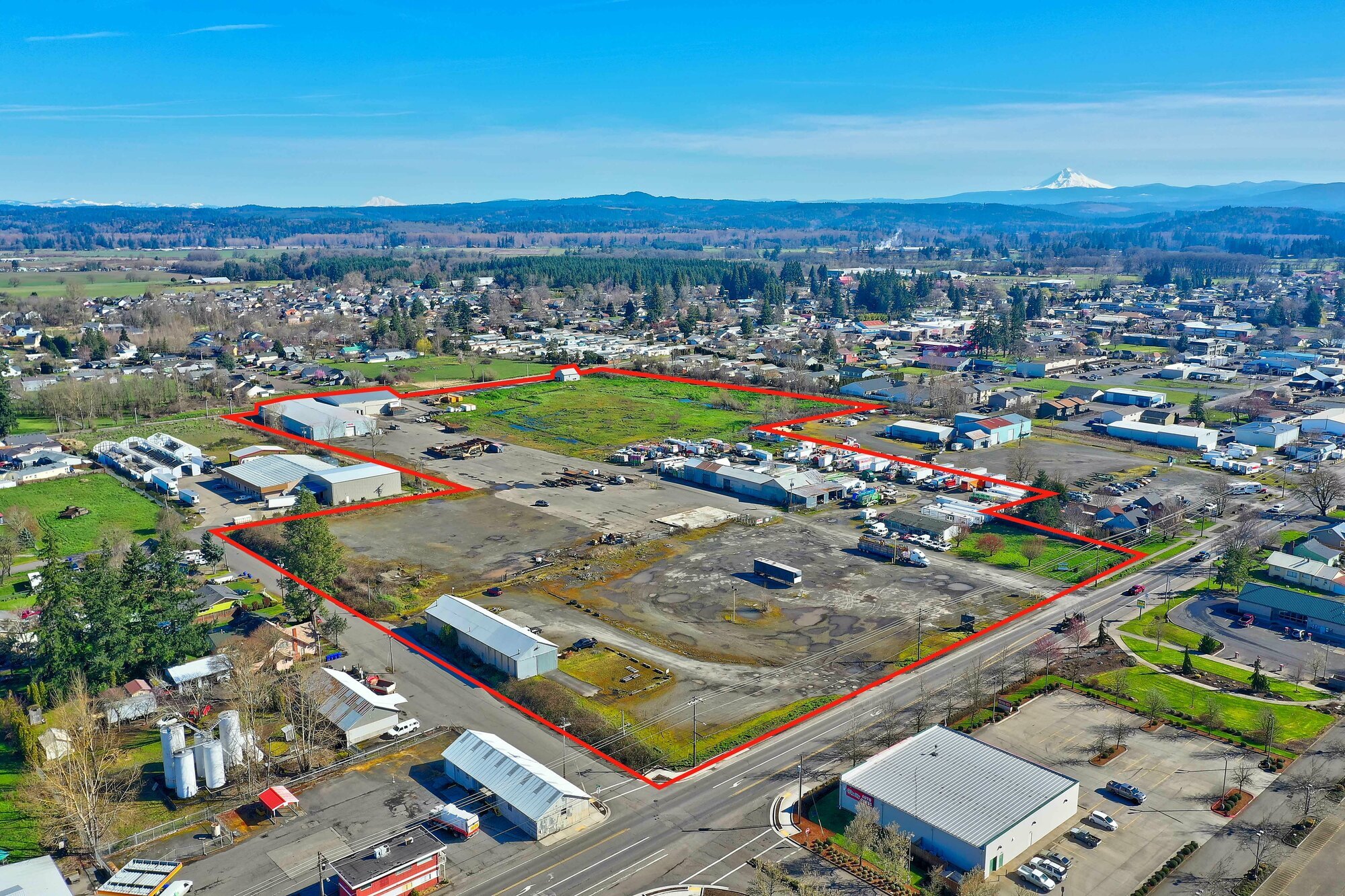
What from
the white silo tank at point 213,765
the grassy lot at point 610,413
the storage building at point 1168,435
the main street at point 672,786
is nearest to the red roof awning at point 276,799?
the white silo tank at point 213,765

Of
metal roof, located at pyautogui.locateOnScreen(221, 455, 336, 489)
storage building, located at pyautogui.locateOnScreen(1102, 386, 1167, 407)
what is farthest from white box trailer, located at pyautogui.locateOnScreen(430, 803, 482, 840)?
storage building, located at pyautogui.locateOnScreen(1102, 386, 1167, 407)

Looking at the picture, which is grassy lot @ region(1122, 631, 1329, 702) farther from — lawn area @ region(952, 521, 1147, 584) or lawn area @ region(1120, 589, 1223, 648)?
lawn area @ region(952, 521, 1147, 584)

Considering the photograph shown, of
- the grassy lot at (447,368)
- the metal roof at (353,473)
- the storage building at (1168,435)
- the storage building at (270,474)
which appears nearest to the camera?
the metal roof at (353,473)

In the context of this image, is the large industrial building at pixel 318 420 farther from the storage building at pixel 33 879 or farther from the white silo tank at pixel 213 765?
the storage building at pixel 33 879

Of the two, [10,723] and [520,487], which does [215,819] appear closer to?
[10,723]

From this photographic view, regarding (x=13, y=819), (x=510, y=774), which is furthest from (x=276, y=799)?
(x=13, y=819)

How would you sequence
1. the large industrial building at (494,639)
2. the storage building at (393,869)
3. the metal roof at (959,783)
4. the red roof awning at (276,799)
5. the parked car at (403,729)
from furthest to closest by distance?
the large industrial building at (494,639) < the parked car at (403,729) < the red roof awning at (276,799) < the metal roof at (959,783) < the storage building at (393,869)

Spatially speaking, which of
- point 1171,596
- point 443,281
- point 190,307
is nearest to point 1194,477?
point 1171,596
